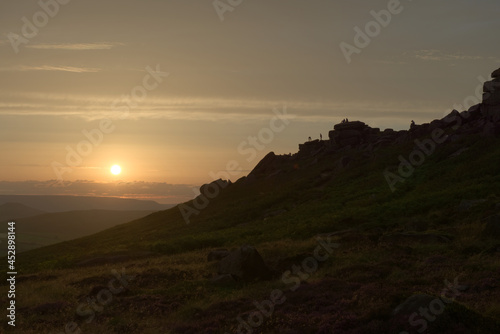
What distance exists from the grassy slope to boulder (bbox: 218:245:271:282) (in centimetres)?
111

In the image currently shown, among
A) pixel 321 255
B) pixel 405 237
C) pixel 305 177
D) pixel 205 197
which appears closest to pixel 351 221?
pixel 405 237

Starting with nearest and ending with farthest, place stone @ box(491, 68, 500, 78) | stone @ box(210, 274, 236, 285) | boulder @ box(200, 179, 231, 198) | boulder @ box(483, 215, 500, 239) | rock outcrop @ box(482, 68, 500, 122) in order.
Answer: stone @ box(210, 274, 236, 285) < boulder @ box(483, 215, 500, 239) < rock outcrop @ box(482, 68, 500, 122) < stone @ box(491, 68, 500, 78) < boulder @ box(200, 179, 231, 198)

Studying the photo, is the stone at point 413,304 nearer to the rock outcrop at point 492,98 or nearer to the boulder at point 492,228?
the boulder at point 492,228

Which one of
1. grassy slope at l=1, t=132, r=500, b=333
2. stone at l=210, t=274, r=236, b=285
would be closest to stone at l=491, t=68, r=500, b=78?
grassy slope at l=1, t=132, r=500, b=333

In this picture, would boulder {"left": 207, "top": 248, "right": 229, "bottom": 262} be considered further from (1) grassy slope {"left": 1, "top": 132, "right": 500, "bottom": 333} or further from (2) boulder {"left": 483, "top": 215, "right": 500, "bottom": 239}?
(2) boulder {"left": 483, "top": 215, "right": 500, "bottom": 239}

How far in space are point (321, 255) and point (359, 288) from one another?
9.15 m

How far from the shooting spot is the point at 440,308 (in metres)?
15.7

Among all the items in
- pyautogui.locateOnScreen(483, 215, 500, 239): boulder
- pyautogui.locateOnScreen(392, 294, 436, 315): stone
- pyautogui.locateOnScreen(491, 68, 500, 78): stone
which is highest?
pyautogui.locateOnScreen(491, 68, 500, 78): stone

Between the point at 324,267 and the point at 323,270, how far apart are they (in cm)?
79

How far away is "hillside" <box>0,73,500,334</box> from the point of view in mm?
18688

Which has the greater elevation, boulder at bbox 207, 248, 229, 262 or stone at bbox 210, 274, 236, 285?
boulder at bbox 207, 248, 229, 262

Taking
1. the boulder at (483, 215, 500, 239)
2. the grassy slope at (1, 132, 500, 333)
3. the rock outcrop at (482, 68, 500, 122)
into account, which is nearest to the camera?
the grassy slope at (1, 132, 500, 333)

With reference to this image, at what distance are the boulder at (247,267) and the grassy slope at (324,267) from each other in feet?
3.63

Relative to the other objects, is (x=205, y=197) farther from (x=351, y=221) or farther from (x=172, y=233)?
(x=351, y=221)
